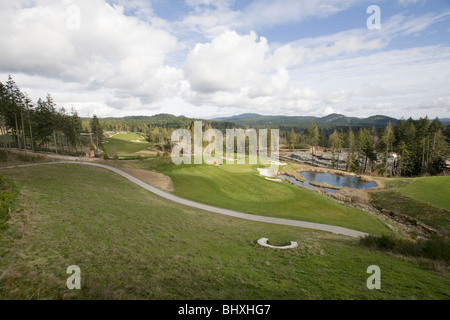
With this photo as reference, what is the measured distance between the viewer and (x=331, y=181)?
5216cm

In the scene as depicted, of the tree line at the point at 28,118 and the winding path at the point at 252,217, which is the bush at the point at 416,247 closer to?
the winding path at the point at 252,217

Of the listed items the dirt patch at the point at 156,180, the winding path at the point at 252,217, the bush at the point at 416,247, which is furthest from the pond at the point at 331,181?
the bush at the point at 416,247

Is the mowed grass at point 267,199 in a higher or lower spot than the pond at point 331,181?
higher

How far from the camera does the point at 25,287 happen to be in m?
6.47

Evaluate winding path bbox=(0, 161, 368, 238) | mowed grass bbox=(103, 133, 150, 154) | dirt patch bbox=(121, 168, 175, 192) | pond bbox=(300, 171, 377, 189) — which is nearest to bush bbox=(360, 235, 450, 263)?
winding path bbox=(0, 161, 368, 238)

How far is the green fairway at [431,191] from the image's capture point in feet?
92.8

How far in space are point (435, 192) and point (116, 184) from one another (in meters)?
46.4

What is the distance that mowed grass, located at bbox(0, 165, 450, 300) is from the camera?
7.21 metres

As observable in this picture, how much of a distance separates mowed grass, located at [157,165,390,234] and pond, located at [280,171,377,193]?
14.3 m

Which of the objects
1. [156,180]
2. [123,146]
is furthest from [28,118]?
[123,146]

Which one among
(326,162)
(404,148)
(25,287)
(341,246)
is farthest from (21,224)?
(326,162)

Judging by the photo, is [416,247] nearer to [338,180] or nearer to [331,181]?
[331,181]

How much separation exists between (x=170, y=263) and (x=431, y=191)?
134 ft

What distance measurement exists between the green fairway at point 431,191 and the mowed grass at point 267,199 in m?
11.0
